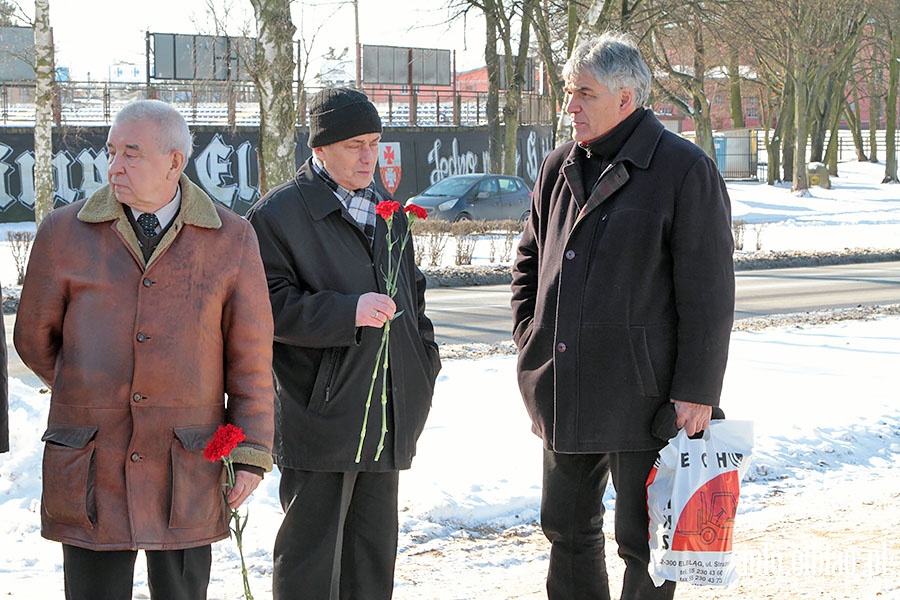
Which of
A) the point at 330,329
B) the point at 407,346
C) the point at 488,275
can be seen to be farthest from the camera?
the point at 488,275

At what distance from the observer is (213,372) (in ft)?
A: 10.2

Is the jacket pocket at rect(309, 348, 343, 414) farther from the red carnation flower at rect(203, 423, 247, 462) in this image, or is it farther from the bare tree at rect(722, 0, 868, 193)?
the bare tree at rect(722, 0, 868, 193)

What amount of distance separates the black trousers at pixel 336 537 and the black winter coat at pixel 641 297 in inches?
24.5

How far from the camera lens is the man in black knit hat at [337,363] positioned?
141 inches

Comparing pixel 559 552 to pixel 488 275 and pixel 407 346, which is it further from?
pixel 488 275

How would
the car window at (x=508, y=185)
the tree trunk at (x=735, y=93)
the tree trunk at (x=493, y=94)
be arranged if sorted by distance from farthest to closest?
the tree trunk at (x=735, y=93), the tree trunk at (x=493, y=94), the car window at (x=508, y=185)

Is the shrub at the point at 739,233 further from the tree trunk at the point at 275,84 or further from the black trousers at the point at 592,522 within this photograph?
the black trousers at the point at 592,522

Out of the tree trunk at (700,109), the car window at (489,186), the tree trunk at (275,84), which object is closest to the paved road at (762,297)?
the tree trunk at (275,84)

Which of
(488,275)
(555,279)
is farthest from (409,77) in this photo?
(555,279)

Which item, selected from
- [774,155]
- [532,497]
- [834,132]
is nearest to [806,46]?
[774,155]

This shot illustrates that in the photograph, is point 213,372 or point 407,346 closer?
point 213,372

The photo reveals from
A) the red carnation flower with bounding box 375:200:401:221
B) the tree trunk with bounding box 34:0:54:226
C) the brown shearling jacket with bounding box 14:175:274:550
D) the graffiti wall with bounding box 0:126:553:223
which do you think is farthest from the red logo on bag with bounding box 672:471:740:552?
the graffiti wall with bounding box 0:126:553:223

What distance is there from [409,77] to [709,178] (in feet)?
131

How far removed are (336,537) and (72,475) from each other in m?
0.96
